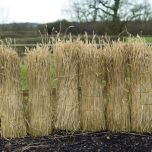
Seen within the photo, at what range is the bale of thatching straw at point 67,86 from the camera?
19.9 ft

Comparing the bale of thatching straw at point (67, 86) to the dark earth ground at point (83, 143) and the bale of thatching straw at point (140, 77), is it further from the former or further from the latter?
the bale of thatching straw at point (140, 77)

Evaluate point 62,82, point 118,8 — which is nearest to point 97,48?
point 62,82

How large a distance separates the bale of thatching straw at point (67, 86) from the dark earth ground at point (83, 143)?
17 centimetres

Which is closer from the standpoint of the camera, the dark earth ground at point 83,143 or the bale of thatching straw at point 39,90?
the dark earth ground at point 83,143

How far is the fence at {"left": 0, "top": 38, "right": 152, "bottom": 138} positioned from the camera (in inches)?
237

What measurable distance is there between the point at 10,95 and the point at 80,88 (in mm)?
909

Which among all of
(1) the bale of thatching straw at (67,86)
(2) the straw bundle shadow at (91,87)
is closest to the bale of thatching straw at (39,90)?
(1) the bale of thatching straw at (67,86)

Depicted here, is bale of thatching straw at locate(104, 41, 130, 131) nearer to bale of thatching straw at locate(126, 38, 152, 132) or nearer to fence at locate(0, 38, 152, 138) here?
fence at locate(0, 38, 152, 138)

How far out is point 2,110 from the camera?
19.9ft

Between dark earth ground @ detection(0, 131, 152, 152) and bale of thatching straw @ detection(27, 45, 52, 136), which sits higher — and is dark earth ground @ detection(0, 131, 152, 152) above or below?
below

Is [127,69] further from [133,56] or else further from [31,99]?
[31,99]

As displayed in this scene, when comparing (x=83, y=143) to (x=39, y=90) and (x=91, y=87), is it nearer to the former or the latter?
(x=91, y=87)

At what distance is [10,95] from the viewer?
6.02 metres

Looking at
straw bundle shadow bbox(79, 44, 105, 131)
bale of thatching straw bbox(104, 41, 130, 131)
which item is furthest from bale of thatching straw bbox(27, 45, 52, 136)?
bale of thatching straw bbox(104, 41, 130, 131)
